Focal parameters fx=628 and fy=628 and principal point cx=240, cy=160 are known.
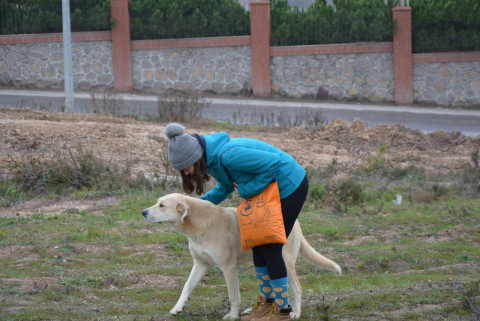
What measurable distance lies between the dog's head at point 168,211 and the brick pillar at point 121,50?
1791cm

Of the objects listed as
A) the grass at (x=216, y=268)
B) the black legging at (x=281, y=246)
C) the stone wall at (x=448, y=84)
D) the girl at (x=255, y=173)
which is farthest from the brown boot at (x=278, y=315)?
the stone wall at (x=448, y=84)

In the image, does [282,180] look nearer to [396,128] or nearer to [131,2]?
[396,128]

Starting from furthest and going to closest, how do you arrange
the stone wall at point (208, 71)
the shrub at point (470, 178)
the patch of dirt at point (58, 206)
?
the stone wall at point (208, 71)
the shrub at point (470, 178)
the patch of dirt at point (58, 206)

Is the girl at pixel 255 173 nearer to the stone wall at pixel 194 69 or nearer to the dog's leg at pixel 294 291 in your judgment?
the dog's leg at pixel 294 291

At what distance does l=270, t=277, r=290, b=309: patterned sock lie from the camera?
473cm

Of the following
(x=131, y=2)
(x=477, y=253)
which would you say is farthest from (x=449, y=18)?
(x=477, y=253)

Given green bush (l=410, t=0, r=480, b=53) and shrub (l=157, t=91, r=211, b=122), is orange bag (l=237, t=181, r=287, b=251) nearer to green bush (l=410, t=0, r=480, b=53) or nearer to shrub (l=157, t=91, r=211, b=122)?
shrub (l=157, t=91, r=211, b=122)

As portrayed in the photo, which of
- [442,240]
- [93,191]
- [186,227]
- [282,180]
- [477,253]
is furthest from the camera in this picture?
[93,191]

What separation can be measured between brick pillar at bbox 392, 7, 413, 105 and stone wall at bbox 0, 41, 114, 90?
32.8ft

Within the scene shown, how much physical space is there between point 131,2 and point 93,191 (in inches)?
584

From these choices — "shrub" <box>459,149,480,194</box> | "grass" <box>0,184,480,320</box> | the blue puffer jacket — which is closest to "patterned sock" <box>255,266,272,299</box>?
"grass" <box>0,184,480,320</box>

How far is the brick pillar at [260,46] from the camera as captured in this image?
22.1 meters

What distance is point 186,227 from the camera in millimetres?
5102

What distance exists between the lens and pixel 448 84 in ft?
69.9
